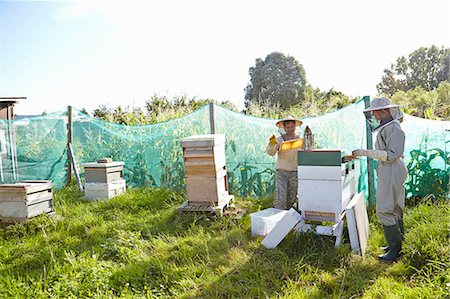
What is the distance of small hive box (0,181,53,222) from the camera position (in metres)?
4.71

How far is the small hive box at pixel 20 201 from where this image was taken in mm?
4711

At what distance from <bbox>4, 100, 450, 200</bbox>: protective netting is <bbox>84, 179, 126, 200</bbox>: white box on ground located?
752 millimetres

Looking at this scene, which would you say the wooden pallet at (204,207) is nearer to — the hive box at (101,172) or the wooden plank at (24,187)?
the hive box at (101,172)

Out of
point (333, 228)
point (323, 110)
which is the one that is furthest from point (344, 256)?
point (323, 110)

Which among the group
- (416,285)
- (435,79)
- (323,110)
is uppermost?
(435,79)

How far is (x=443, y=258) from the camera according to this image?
3010 millimetres

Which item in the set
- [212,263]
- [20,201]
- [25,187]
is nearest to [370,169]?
[212,263]

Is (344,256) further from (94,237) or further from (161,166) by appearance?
(161,166)

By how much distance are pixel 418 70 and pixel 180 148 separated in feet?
134

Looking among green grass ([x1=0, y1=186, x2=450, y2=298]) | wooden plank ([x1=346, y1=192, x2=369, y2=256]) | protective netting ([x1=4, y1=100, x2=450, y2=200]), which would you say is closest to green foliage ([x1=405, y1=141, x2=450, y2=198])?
protective netting ([x1=4, y1=100, x2=450, y2=200])

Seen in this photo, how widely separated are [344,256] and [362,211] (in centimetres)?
60

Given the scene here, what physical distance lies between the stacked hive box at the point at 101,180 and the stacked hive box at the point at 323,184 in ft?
12.1

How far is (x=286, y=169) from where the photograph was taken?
461cm

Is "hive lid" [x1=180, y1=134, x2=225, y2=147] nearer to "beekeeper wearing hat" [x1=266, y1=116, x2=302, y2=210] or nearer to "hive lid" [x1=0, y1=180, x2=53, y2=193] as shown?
"beekeeper wearing hat" [x1=266, y1=116, x2=302, y2=210]
